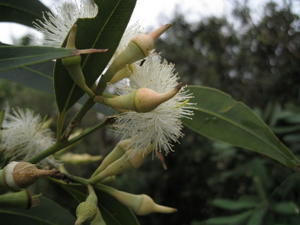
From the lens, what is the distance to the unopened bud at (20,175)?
646mm

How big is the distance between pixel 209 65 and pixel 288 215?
3450 mm

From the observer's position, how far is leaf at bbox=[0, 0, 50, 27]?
1.01 meters

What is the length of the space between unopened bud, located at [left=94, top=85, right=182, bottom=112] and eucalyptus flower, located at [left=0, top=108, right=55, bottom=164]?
15.8 inches

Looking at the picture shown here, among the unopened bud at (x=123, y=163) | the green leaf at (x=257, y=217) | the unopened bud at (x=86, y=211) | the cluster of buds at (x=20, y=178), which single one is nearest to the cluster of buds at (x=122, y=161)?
the unopened bud at (x=123, y=163)

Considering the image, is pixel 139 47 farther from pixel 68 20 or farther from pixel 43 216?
pixel 43 216

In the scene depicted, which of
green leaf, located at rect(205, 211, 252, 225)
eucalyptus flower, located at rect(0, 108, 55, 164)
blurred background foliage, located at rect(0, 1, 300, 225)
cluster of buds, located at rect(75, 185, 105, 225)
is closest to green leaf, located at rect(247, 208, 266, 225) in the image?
green leaf, located at rect(205, 211, 252, 225)

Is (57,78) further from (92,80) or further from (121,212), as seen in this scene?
(121,212)

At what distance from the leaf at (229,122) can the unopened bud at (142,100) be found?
0.28 meters

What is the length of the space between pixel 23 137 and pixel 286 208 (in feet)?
4.64

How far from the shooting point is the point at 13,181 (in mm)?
650

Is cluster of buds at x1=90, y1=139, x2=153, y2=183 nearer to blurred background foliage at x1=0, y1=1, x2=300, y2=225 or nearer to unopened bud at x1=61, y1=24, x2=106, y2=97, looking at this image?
unopened bud at x1=61, y1=24, x2=106, y2=97

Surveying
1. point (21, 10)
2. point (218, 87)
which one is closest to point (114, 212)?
point (21, 10)

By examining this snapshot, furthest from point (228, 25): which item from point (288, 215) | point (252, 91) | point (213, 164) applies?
point (288, 215)

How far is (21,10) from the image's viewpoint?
1023 mm
